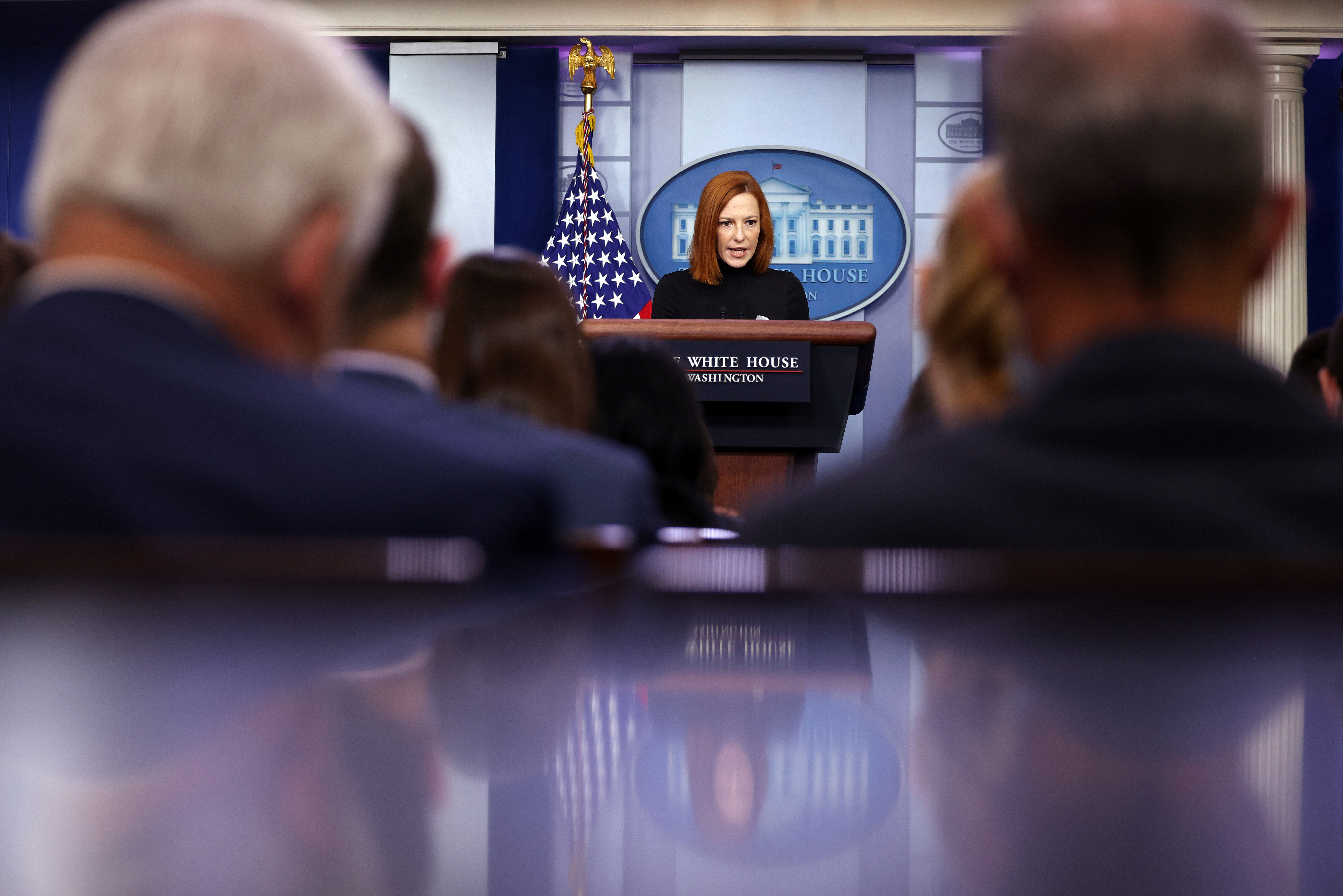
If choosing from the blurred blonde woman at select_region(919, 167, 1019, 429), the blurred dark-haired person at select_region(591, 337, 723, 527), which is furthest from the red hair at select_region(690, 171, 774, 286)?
the blurred blonde woman at select_region(919, 167, 1019, 429)

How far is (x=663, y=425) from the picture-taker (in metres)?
1.83

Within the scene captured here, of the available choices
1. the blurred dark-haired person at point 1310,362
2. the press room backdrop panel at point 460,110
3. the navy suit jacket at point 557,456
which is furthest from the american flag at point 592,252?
the navy suit jacket at point 557,456

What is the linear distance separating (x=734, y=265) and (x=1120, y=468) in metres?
3.91

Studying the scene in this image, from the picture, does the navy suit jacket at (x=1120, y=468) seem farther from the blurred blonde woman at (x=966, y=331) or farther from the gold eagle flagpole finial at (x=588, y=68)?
the gold eagle flagpole finial at (x=588, y=68)

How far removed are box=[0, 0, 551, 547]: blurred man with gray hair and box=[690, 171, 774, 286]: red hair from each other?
12.1 feet

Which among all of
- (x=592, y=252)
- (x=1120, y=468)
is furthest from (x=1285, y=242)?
(x=1120, y=468)

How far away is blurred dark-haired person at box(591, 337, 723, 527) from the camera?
182cm

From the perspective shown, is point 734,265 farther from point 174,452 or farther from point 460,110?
point 174,452

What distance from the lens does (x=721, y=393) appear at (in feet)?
10.4

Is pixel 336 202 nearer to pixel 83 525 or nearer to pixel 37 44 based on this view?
pixel 83 525

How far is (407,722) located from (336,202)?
57 cm

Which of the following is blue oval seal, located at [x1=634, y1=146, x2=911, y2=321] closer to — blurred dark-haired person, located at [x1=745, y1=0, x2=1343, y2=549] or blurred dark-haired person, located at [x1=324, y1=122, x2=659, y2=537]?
blurred dark-haired person, located at [x1=324, y1=122, x2=659, y2=537]

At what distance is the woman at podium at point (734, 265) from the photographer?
4.42m

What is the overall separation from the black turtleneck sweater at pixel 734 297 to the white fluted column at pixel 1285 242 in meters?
2.81
